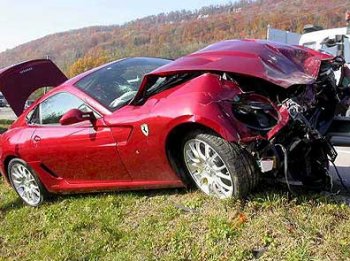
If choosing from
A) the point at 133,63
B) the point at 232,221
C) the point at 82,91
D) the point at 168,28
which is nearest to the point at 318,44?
the point at 133,63

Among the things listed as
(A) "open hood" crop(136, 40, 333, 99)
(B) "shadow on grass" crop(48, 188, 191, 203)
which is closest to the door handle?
(B) "shadow on grass" crop(48, 188, 191, 203)

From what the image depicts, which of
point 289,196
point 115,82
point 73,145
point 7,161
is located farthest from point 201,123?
point 7,161

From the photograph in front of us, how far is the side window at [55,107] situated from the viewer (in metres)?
4.74

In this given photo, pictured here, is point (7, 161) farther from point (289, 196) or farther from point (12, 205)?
point (289, 196)

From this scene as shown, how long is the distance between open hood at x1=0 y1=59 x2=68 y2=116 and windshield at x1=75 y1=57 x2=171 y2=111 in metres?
2.17

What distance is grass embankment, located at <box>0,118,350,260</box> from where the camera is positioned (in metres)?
3.19

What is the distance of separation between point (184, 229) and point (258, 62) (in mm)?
1454

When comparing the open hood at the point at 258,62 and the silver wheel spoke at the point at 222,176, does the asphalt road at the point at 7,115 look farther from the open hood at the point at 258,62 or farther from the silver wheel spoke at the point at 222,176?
the silver wheel spoke at the point at 222,176

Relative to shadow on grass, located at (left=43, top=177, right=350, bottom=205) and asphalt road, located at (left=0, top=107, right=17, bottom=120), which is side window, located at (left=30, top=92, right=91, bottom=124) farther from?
asphalt road, located at (left=0, top=107, right=17, bottom=120)

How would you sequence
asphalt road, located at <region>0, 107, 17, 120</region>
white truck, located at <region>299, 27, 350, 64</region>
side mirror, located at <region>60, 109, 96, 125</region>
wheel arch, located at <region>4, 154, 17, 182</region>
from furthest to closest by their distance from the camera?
asphalt road, located at <region>0, 107, 17, 120</region> < white truck, located at <region>299, 27, 350, 64</region> < wheel arch, located at <region>4, 154, 17, 182</region> < side mirror, located at <region>60, 109, 96, 125</region>

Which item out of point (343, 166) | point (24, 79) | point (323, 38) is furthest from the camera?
point (323, 38)

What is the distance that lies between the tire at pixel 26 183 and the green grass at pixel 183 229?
0.55 metres

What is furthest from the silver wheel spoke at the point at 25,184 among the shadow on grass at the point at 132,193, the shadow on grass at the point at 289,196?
the shadow on grass at the point at 289,196

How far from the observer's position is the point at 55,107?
5145 mm
